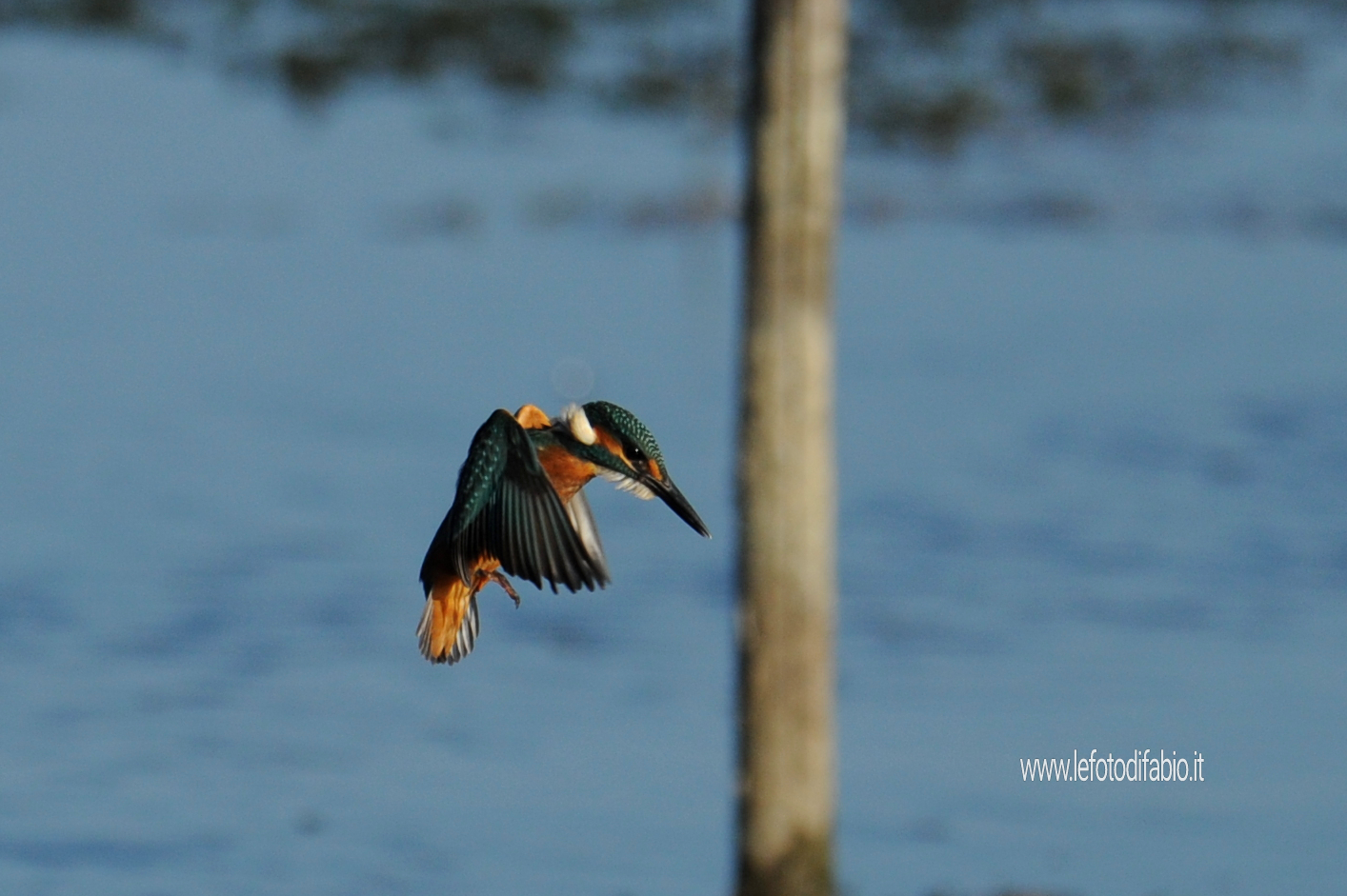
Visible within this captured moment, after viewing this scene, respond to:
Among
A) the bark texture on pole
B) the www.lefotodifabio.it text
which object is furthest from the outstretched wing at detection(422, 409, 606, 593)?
the www.lefotodifabio.it text

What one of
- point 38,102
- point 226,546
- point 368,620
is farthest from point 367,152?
point 368,620

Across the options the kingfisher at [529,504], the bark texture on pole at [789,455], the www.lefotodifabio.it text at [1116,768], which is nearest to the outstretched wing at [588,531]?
the kingfisher at [529,504]

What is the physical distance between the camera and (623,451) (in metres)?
1.53

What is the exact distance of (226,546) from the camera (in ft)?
37.3

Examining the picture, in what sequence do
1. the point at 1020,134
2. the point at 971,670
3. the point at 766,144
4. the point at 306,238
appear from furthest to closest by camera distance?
the point at 1020,134
the point at 306,238
the point at 971,670
the point at 766,144

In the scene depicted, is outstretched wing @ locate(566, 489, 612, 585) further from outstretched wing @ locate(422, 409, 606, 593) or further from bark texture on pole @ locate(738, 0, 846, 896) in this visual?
bark texture on pole @ locate(738, 0, 846, 896)

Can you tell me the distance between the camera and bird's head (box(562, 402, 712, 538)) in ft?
4.82

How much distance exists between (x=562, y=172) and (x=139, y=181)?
4.54 m

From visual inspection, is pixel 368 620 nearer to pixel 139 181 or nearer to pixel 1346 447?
pixel 1346 447

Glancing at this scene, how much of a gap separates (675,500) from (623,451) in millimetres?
95

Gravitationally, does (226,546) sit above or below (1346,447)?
below

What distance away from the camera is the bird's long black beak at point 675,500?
4.65ft

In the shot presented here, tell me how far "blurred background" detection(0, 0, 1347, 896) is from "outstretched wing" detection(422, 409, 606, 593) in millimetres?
84

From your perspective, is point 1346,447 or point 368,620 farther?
point 1346,447
